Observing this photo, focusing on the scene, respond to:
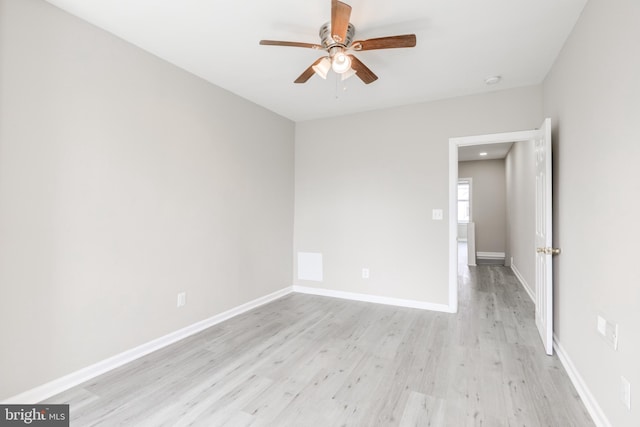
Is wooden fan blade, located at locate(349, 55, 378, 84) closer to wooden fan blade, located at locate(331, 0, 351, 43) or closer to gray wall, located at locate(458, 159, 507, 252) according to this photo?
wooden fan blade, located at locate(331, 0, 351, 43)

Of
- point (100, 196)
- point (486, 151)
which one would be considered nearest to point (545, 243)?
point (100, 196)

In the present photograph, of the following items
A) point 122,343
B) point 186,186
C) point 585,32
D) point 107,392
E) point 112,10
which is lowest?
point 107,392

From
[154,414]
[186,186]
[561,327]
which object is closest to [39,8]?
[186,186]

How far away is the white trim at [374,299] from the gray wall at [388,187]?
0.20 feet

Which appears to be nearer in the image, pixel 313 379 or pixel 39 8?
pixel 39 8

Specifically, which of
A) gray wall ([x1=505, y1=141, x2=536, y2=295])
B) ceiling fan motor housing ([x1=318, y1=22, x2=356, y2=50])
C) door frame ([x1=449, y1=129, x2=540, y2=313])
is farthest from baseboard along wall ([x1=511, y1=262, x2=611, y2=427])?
ceiling fan motor housing ([x1=318, y1=22, x2=356, y2=50])

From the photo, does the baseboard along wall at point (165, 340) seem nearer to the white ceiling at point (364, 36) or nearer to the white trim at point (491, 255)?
the white ceiling at point (364, 36)

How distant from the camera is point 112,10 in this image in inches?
83.0

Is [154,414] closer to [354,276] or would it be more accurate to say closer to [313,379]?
[313,379]

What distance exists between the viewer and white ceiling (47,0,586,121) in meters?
2.06

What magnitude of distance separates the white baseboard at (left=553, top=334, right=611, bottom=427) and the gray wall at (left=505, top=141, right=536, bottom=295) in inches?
71.7

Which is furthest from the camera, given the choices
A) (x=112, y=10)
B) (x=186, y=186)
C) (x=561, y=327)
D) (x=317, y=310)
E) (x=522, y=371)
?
(x=317, y=310)

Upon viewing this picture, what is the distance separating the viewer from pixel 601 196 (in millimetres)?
1757

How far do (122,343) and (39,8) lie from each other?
94.9 inches
